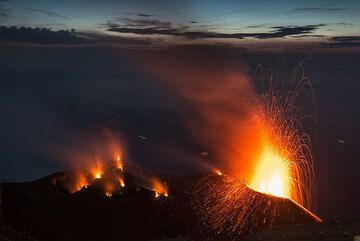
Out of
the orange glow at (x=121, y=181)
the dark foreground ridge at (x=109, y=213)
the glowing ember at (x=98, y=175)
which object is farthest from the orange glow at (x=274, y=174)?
the glowing ember at (x=98, y=175)

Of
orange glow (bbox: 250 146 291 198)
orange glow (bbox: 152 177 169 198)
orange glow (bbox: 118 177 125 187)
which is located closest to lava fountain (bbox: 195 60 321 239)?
orange glow (bbox: 250 146 291 198)

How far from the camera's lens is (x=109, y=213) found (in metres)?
46.2

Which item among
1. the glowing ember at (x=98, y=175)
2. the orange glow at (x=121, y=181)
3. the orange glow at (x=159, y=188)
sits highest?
the orange glow at (x=159, y=188)

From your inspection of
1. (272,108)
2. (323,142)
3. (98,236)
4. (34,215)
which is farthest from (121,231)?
(323,142)

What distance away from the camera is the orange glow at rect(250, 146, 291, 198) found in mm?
53391

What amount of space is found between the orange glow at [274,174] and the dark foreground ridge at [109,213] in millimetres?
7858

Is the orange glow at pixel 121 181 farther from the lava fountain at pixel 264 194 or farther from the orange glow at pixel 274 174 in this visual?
the orange glow at pixel 274 174

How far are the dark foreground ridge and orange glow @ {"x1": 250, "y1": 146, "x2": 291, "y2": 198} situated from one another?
7.86m

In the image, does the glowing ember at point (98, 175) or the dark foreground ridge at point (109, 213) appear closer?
the dark foreground ridge at point (109, 213)

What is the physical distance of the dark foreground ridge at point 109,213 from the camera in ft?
133

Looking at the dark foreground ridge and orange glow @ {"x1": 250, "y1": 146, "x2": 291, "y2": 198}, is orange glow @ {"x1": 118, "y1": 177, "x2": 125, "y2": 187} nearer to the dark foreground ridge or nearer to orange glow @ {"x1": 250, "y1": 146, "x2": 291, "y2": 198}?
the dark foreground ridge

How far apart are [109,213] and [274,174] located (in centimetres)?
2336

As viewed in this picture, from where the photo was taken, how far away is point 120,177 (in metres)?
57.3

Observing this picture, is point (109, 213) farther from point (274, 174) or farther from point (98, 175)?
point (274, 174)
